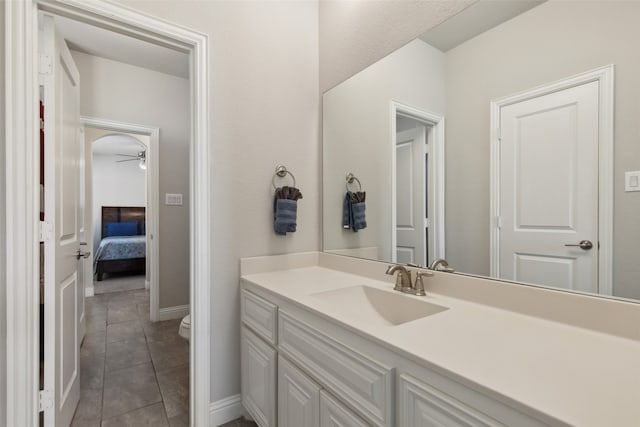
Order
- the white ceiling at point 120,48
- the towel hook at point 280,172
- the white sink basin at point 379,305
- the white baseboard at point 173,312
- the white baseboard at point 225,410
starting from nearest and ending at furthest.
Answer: the white sink basin at point 379,305 → the white baseboard at point 225,410 → the towel hook at point 280,172 → the white ceiling at point 120,48 → the white baseboard at point 173,312

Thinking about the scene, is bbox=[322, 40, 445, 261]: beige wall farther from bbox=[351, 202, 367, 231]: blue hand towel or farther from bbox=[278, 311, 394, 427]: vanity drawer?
bbox=[278, 311, 394, 427]: vanity drawer

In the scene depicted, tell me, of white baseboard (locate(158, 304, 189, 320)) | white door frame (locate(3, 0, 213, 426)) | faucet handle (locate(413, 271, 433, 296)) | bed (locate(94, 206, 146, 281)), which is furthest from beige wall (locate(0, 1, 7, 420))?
bed (locate(94, 206, 146, 281))

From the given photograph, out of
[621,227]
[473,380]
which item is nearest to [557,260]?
[621,227]

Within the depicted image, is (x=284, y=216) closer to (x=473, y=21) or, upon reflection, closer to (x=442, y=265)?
(x=442, y=265)

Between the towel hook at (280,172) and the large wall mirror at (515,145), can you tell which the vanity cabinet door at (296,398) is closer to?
the large wall mirror at (515,145)

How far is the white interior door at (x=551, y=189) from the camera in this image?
35.3 inches

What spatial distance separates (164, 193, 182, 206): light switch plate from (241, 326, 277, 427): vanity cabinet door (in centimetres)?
224

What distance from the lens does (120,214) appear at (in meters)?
7.12

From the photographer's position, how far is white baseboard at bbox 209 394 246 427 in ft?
5.16

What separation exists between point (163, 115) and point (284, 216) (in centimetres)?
240

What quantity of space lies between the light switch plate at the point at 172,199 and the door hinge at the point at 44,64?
6.58 ft

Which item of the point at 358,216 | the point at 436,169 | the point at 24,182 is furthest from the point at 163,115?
the point at 436,169

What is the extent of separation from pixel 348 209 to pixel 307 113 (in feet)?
2.31

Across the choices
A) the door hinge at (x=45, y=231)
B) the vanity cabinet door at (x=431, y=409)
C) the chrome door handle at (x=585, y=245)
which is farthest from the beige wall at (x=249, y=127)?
the chrome door handle at (x=585, y=245)
